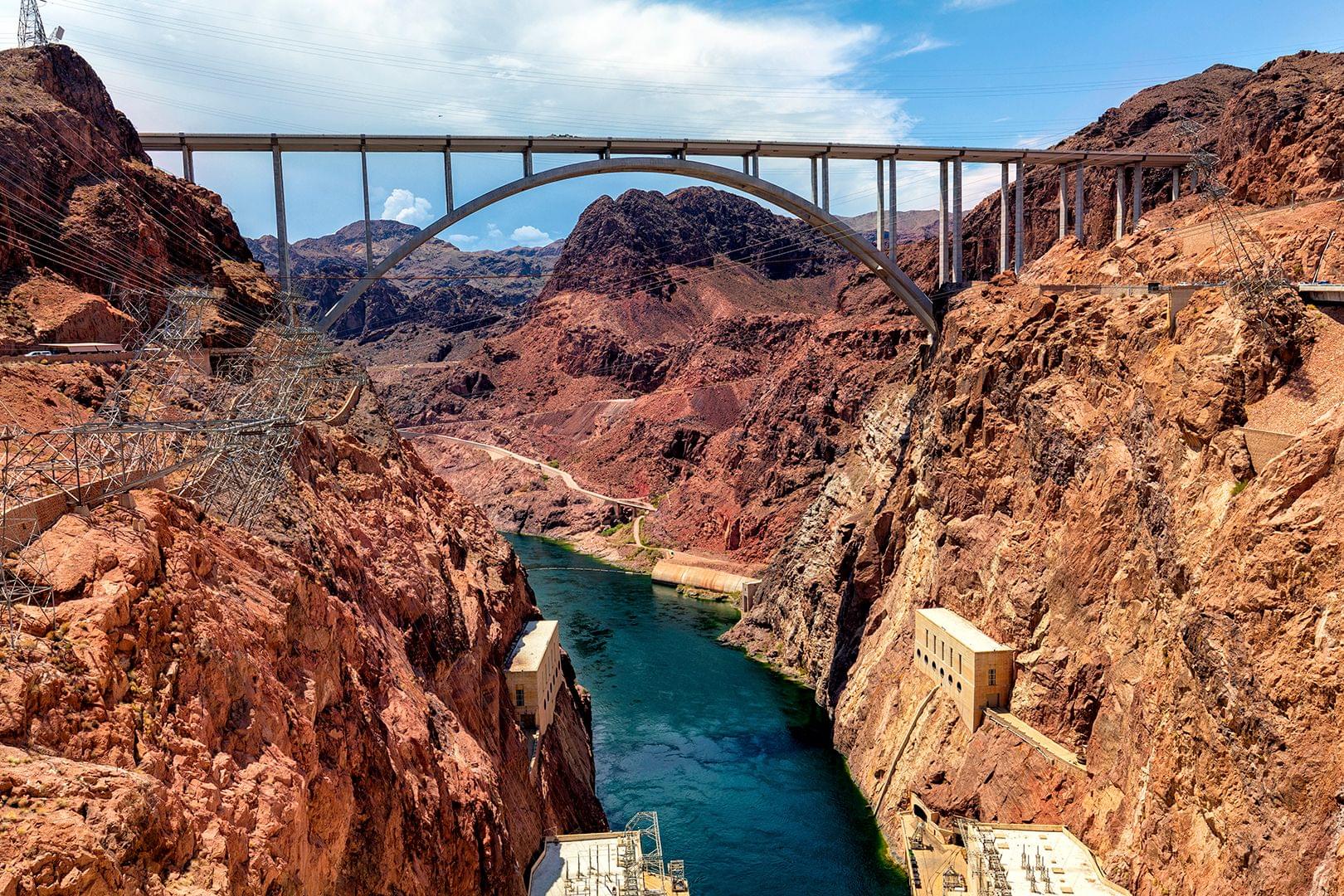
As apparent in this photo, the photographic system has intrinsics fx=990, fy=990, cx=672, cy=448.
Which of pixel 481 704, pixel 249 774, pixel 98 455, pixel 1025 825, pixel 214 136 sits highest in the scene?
pixel 214 136

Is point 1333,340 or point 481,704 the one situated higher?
point 1333,340

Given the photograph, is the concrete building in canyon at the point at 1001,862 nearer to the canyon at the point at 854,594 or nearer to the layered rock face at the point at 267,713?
the canyon at the point at 854,594

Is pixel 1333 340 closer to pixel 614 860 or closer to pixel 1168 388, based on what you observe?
pixel 1168 388

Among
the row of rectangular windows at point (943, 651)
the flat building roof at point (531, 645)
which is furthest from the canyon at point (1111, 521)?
the flat building roof at point (531, 645)

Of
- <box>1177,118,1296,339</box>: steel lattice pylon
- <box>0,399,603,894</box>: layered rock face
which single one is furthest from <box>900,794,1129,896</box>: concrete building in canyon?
<box>1177,118,1296,339</box>: steel lattice pylon

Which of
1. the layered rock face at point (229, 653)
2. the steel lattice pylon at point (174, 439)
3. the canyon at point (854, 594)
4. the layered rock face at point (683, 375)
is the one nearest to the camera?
the layered rock face at point (229, 653)

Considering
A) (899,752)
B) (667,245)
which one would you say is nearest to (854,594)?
(899,752)

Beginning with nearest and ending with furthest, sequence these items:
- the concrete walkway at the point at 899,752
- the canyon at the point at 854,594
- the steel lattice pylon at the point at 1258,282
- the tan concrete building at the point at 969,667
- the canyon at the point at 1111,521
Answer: the canyon at the point at 854,594 → the canyon at the point at 1111,521 → the steel lattice pylon at the point at 1258,282 → the tan concrete building at the point at 969,667 → the concrete walkway at the point at 899,752

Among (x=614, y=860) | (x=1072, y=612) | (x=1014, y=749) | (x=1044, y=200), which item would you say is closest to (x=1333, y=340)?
(x=1072, y=612)
